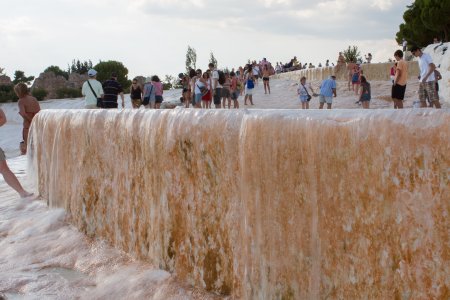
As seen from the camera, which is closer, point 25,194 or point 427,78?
point 25,194

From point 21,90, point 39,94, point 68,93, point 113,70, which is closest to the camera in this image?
point 21,90

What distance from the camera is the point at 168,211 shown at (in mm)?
4074

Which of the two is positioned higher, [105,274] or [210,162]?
[210,162]

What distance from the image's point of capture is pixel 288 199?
2998mm

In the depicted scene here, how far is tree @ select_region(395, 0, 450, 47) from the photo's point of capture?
102 ft

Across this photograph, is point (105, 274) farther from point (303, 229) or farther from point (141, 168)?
point (303, 229)

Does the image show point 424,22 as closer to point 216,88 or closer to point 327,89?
point 327,89

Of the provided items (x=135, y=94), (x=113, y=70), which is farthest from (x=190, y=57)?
(x=135, y=94)

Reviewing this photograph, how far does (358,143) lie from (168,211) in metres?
1.82

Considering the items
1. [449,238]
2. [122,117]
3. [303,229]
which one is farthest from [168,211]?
[449,238]

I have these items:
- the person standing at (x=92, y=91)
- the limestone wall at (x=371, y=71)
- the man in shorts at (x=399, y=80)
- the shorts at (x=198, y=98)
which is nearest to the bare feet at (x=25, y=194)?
the person standing at (x=92, y=91)

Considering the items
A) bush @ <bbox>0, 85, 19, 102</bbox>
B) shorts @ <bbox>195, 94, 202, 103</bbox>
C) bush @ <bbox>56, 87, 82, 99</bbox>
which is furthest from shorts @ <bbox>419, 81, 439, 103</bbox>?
bush @ <bbox>56, 87, 82, 99</bbox>

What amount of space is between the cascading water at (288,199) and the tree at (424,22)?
29.4m

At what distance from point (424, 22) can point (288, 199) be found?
3193 cm
